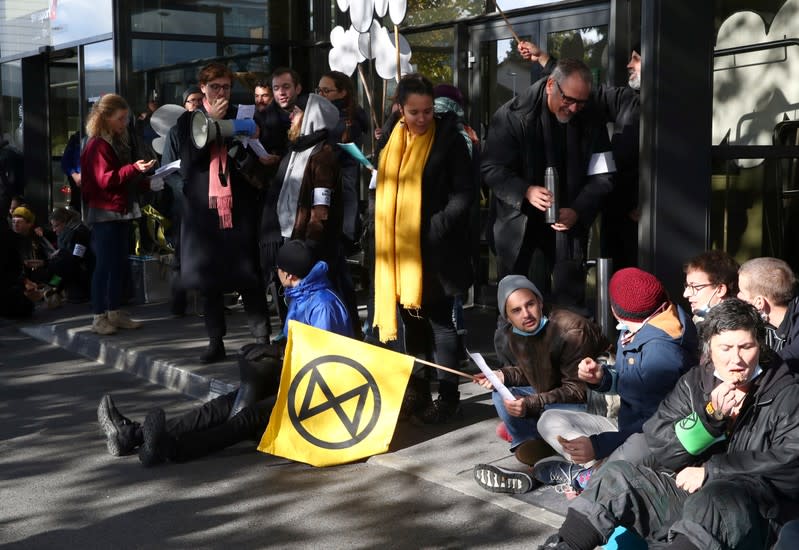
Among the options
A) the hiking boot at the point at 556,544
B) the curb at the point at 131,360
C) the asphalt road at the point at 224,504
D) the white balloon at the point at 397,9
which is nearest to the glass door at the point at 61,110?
the curb at the point at 131,360

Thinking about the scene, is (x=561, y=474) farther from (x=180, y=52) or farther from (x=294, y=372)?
(x=180, y=52)

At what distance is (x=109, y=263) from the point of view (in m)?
9.37

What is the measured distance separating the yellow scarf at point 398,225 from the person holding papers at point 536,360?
36.6 inches

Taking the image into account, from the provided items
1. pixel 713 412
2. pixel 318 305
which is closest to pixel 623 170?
pixel 318 305

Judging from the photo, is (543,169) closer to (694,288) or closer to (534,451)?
(694,288)

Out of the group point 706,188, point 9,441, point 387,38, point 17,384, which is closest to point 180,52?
point 387,38

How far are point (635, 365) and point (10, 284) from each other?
753 centimetres

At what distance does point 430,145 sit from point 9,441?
2.90m

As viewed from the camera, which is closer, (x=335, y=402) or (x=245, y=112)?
(x=335, y=402)

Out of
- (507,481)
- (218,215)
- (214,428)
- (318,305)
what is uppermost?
(218,215)

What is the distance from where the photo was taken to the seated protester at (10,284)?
424 inches

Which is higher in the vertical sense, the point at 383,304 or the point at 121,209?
the point at 121,209

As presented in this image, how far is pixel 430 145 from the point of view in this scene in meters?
6.45

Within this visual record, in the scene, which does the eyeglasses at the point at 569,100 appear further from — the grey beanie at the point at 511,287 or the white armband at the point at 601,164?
the grey beanie at the point at 511,287
